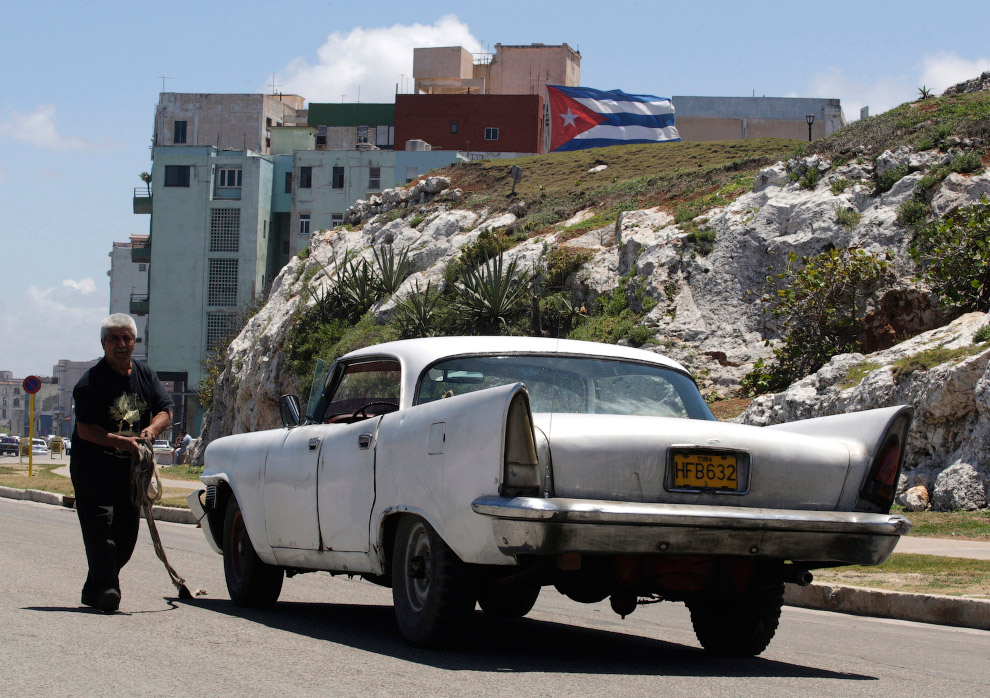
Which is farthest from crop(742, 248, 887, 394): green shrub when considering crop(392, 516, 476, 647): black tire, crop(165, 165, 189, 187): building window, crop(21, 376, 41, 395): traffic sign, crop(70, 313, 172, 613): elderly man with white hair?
crop(165, 165, 189, 187): building window

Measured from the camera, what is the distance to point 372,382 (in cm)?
698

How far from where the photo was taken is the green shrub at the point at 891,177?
29141mm

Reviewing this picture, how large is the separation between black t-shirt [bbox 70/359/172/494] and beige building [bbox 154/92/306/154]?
83.6 meters

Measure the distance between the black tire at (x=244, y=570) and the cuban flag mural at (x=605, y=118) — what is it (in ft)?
196

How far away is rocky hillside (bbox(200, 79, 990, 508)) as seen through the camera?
18.3 meters

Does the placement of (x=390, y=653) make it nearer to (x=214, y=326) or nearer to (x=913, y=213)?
(x=913, y=213)

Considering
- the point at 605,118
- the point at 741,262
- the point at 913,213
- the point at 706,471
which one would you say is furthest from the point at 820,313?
the point at 605,118

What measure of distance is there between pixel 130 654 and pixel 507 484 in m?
1.93

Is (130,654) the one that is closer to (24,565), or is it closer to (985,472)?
(24,565)

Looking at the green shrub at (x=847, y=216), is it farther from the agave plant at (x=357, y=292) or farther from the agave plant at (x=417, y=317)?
the agave plant at (x=357, y=292)

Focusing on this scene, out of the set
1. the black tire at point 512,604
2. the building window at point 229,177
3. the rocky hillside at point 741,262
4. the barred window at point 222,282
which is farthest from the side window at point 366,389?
the building window at point 229,177

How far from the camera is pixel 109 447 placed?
7.27 metres

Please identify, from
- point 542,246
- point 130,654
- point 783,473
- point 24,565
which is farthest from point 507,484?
point 542,246

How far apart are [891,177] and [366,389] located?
24898 mm
